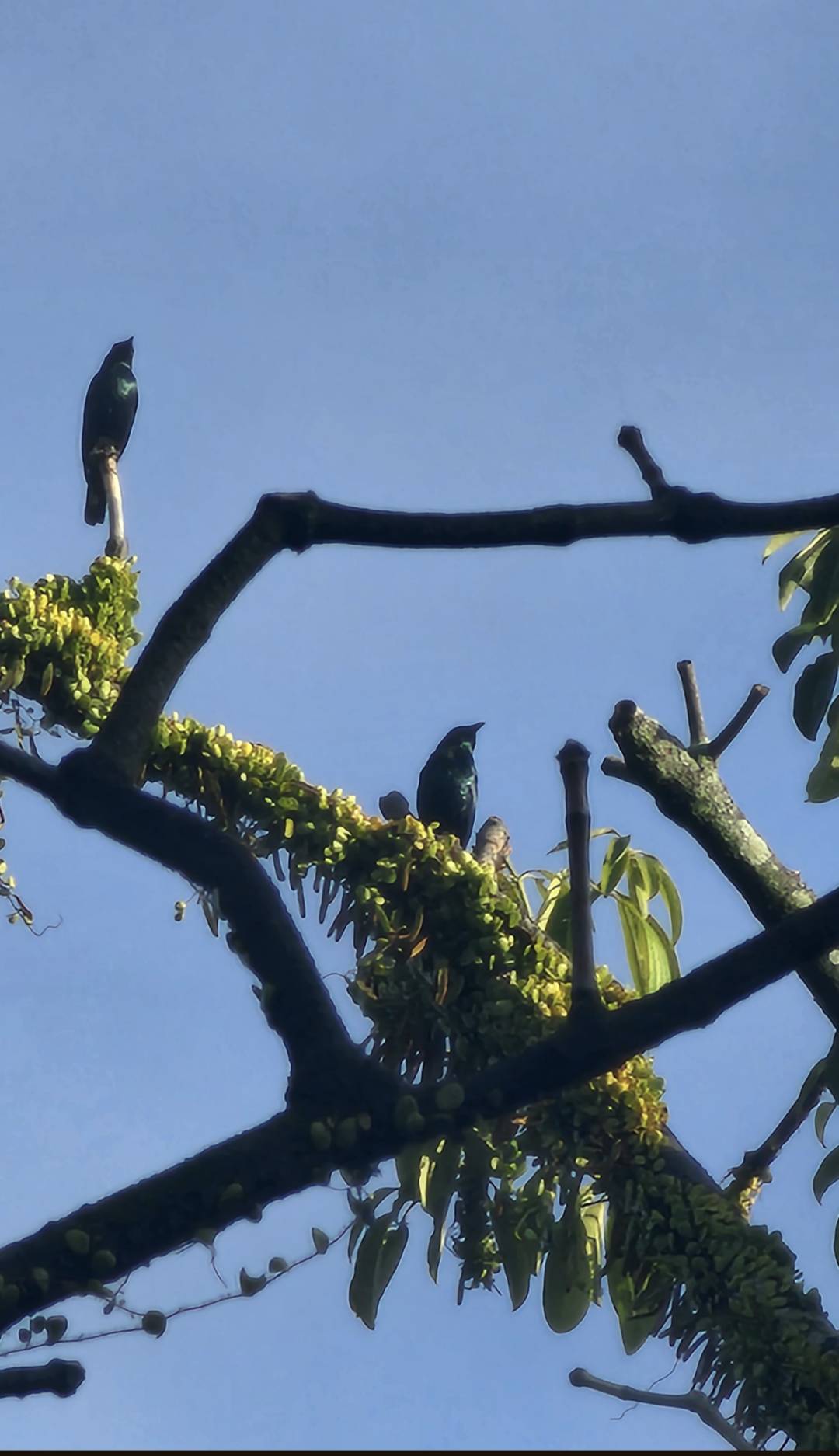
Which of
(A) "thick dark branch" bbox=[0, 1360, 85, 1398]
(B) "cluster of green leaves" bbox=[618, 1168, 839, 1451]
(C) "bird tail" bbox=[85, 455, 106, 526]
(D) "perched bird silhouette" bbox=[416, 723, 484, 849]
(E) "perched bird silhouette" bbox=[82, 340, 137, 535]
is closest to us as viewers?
(A) "thick dark branch" bbox=[0, 1360, 85, 1398]

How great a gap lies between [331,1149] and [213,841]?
0.42 meters

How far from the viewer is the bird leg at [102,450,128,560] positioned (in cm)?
436

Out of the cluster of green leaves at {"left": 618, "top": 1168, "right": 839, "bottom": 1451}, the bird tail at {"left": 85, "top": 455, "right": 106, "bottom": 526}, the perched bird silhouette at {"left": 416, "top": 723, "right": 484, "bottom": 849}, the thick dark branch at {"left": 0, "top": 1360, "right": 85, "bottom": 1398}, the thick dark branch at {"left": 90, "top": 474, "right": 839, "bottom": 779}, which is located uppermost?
the bird tail at {"left": 85, "top": 455, "right": 106, "bottom": 526}

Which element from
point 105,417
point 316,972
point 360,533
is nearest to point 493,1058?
point 316,972

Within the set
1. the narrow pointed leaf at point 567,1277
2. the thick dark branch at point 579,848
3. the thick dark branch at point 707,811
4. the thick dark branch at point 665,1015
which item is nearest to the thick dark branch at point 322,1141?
the thick dark branch at point 665,1015

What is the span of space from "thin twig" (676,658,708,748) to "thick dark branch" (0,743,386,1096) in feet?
4.99

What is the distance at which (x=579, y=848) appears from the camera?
6.54 ft

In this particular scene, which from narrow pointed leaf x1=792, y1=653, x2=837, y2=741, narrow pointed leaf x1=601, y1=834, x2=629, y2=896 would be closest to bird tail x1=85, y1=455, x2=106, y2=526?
narrow pointed leaf x1=601, y1=834, x2=629, y2=896

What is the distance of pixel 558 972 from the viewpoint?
10.6ft

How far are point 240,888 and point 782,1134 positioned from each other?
165 centimetres

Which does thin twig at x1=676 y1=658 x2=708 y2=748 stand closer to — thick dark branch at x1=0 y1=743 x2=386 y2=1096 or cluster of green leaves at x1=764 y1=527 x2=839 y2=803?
cluster of green leaves at x1=764 y1=527 x2=839 y2=803

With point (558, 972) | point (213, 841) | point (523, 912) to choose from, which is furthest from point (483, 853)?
point (213, 841)

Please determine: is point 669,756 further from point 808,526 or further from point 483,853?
point 808,526

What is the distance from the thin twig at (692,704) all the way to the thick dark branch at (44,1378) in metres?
2.11
